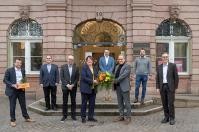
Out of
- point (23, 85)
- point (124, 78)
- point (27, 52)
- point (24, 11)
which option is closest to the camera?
point (23, 85)

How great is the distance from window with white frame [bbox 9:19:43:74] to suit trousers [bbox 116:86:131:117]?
909 cm

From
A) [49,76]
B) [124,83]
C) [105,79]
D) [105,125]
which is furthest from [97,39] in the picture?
[105,125]

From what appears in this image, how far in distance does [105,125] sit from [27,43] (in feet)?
32.9

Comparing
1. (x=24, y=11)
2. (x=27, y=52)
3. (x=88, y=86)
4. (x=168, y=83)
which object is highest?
(x=24, y=11)

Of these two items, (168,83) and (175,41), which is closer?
(168,83)

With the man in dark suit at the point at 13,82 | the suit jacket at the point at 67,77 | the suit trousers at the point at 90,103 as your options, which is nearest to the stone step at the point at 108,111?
the suit trousers at the point at 90,103

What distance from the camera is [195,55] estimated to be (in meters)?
22.8

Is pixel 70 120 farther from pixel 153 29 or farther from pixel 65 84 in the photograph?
pixel 153 29

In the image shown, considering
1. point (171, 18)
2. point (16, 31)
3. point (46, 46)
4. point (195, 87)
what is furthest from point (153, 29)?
point (16, 31)

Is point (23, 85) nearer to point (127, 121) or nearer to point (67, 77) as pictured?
point (67, 77)

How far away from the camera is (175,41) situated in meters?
23.4

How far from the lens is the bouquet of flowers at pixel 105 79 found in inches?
588

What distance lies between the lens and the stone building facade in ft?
72.8

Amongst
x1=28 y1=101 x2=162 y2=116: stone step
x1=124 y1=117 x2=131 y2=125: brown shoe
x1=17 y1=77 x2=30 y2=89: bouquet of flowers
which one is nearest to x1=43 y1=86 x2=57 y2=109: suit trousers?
x1=28 y1=101 x2=162 y2=116: stone step
